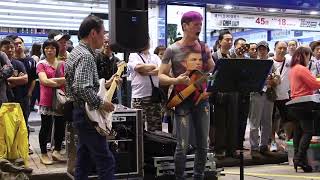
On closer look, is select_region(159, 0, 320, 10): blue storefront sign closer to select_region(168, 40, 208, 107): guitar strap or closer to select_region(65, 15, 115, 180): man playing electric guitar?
select_region(168, 40, 208, 107): guitar strap

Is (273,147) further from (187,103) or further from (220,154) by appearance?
(187,103)

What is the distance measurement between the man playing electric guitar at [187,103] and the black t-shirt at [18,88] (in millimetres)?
2159

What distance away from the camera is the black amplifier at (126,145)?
15.7 ft

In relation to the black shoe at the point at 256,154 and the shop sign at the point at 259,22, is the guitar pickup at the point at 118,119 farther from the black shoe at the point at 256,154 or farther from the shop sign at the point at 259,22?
the shop sign at the point at 259,22

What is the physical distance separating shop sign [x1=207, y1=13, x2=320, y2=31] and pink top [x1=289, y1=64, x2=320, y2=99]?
4.25 metres

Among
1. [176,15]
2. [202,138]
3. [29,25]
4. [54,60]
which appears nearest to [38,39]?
[29,25]

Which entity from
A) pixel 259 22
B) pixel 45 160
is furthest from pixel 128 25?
pixel 259 22

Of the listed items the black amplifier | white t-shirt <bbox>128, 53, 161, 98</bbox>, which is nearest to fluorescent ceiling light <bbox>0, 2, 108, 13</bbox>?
white t-shirt <bbox>128, 53, 161, 98</bbox>

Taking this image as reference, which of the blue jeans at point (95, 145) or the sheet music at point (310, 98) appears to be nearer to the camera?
the blue jeans at point (95, 145)

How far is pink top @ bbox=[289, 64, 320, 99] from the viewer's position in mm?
5691

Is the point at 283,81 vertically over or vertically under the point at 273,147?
over

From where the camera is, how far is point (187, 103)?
4.39 metres

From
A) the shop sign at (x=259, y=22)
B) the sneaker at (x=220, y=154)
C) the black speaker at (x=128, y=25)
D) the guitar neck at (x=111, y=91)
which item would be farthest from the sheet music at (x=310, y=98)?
the shop sign at (x=259, y=22)

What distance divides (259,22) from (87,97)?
7987mm
